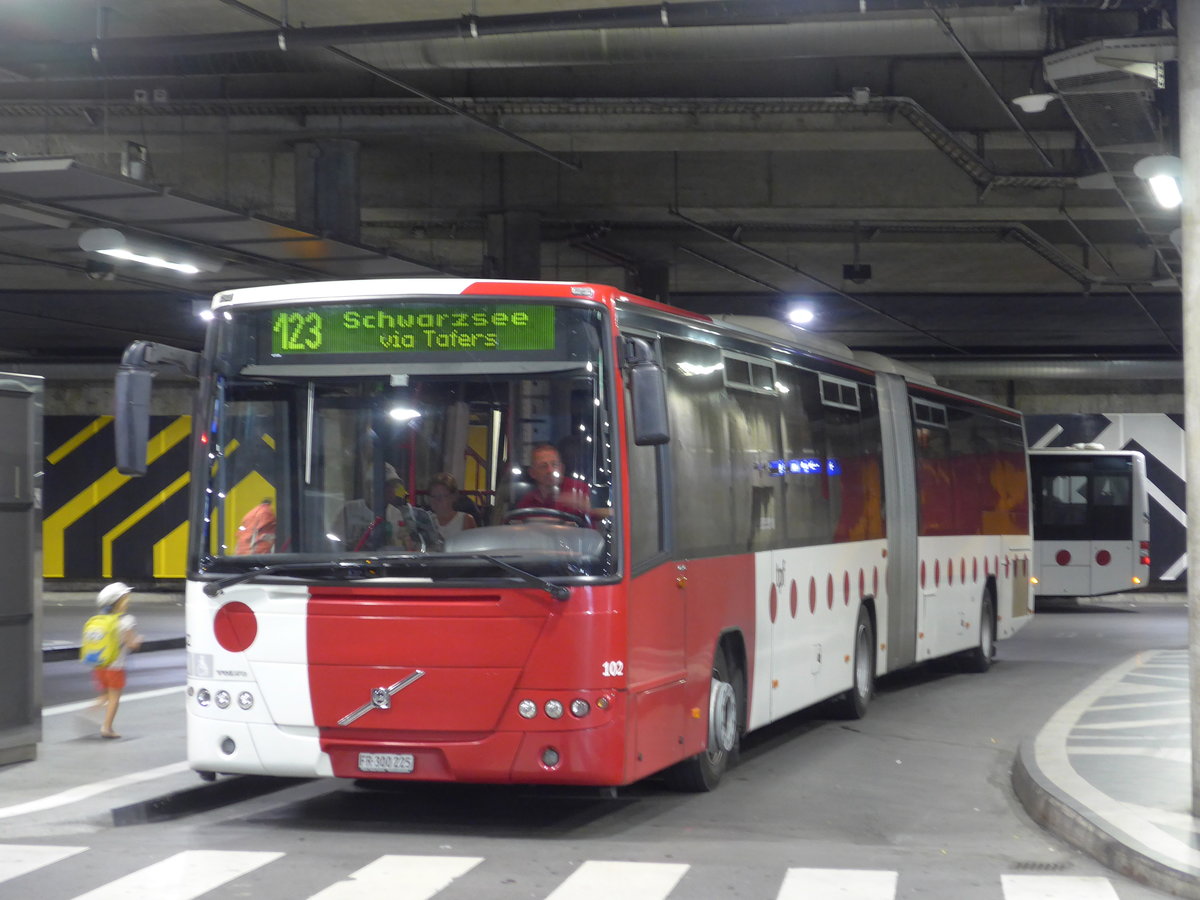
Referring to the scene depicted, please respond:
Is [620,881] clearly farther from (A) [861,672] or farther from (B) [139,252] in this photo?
(B) [139,252]

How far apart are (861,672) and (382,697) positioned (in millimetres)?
7391

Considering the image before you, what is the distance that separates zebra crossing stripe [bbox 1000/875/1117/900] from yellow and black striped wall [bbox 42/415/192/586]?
3230cm

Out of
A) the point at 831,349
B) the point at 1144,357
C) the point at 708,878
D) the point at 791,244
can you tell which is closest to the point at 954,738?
the point at 831,349

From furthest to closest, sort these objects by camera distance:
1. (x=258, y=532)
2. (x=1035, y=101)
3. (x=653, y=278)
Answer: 1. (x=653, y=278)
2. (x=1035, y=101)
3. (x=258, y=532)

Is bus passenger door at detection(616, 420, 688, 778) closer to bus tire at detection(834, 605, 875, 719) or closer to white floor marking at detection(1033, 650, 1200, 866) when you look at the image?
white floor marking at detection(1033, 650, 1200, 866)

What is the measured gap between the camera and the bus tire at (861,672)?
15.3 meters

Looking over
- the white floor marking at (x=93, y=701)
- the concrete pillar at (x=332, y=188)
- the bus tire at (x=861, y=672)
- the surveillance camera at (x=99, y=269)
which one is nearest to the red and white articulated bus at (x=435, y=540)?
the bus tire at (x=861, y=672)

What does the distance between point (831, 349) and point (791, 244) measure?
1173cm

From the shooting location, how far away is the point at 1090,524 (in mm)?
34594

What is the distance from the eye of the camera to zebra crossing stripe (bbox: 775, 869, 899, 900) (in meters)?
7.87

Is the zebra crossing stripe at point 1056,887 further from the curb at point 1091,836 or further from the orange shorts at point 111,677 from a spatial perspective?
the orange shorts at point 111,677

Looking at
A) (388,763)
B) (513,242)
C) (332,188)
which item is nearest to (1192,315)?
(388,763)

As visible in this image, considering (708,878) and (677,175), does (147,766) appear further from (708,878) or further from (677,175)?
(677,175)

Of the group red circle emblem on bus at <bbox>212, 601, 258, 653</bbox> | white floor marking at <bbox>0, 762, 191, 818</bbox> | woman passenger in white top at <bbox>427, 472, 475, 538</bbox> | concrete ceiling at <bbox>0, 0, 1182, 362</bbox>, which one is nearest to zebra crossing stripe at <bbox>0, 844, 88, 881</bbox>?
white floor marking at <bbox>0, 762, 191, 818</bbox>
